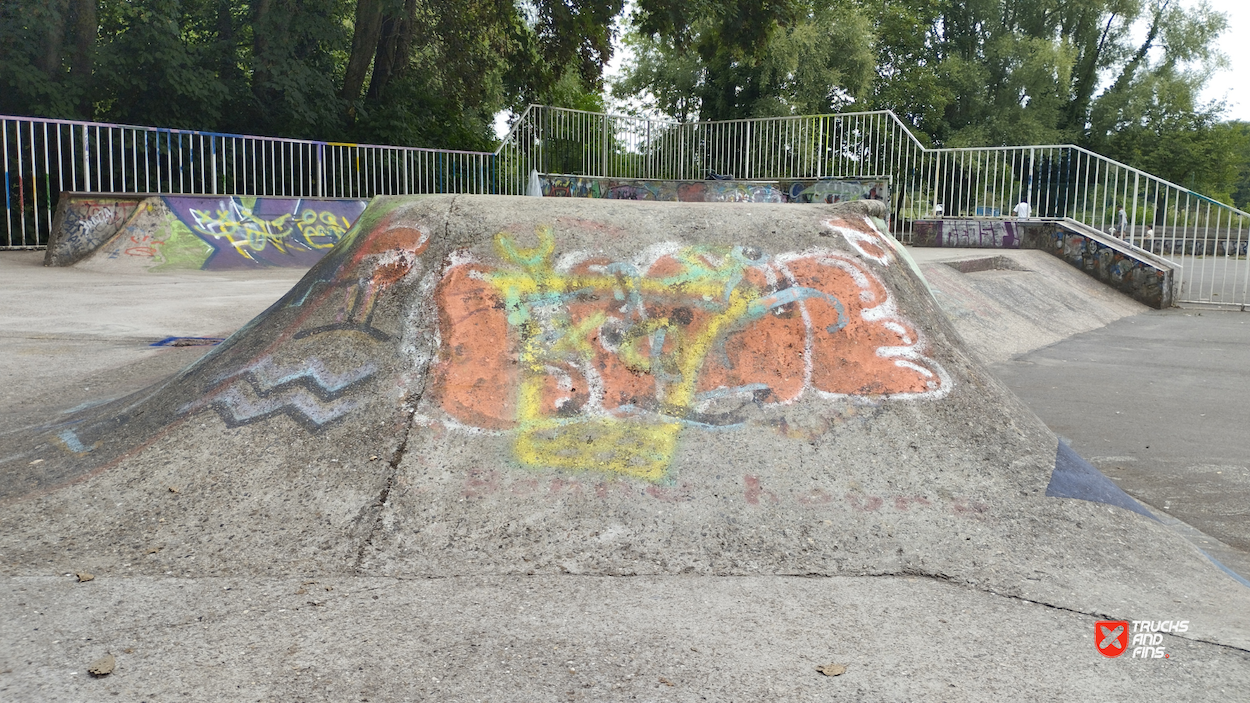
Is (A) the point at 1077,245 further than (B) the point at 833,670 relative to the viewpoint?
Yes

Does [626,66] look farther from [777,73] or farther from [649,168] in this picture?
[649,168]

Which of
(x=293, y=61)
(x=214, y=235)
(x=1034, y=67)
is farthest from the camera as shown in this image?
(x=1034, y=67)

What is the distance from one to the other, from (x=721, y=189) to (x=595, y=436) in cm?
1677

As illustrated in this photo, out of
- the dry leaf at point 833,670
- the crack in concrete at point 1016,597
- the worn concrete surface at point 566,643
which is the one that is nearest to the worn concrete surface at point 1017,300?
the crack in concrete at point 1016,597

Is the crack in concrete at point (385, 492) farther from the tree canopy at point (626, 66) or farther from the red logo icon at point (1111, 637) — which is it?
the tree canopy at point (626, 66)

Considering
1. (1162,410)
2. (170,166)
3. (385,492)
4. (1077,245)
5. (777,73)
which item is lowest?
→ (1162,410)

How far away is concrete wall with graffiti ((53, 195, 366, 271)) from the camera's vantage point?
1199 cm

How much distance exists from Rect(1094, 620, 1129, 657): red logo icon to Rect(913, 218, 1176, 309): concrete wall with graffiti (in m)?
13.4

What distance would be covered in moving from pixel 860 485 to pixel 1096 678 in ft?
4.02

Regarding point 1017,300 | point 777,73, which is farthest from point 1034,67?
point 1017,300

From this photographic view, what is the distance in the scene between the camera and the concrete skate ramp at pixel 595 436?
10.8ft

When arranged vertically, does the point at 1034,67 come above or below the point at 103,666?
above

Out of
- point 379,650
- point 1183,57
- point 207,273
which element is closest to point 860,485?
point 379,650

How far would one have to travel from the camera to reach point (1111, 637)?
2826mm
